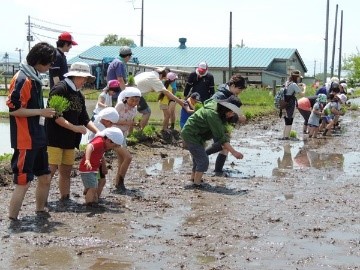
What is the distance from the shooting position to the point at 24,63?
22.5ft

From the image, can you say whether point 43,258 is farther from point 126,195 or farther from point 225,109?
point 225,109

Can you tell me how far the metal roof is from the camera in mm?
59688

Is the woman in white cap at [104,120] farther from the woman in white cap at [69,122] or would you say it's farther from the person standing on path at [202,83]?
the person standing on path at [202,83]

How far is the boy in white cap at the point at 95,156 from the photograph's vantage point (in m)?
7.63

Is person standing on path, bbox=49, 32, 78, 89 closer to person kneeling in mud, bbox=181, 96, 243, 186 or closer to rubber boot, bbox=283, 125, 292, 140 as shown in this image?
person kneeling in mud, bbox=181, 96, 243, 186

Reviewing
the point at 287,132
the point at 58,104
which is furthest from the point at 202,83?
the point at 58,104

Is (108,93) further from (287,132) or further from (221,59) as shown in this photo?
(221,59)

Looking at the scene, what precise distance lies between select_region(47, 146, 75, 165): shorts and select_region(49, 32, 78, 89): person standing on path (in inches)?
59.3

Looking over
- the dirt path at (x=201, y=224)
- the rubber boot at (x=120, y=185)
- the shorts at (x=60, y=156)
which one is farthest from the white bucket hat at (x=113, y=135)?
the rubber boot at (x=120, y=185)

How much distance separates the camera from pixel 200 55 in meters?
62.5

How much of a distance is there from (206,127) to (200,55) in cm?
5358

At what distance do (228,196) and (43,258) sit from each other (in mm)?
3595

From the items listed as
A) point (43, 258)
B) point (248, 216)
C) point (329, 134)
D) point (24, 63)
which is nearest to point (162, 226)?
point (248, 216)

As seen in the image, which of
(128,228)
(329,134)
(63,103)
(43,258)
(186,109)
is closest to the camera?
(43,258)
